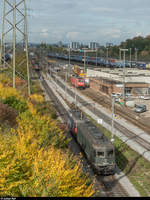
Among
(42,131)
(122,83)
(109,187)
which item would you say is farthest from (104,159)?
(122,83)

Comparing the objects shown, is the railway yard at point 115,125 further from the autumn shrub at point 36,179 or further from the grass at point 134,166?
the autumn shrub at point 36,179

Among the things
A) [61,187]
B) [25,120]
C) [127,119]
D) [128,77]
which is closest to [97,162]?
[25,120]

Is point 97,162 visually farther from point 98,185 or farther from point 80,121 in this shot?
point 80,121

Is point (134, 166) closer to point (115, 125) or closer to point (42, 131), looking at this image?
point (42, 131)

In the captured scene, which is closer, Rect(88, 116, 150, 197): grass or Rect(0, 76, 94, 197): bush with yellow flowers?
Rect(0, 76, 94, 197): bush with yellow flowers

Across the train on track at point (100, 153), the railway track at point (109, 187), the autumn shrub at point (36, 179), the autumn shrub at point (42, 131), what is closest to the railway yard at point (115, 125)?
the railway track at point (109, 187)

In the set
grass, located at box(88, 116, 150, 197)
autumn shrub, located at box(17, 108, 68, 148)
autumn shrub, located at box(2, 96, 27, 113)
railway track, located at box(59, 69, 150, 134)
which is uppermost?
autumn shrub, located at box(2, 96, 27, 113)

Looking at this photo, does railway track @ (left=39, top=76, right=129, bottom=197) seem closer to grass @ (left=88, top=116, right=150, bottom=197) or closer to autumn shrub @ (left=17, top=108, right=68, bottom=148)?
grass @ (left=88, top=116, right=150, bottom=197)

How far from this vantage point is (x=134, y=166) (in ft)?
84.2

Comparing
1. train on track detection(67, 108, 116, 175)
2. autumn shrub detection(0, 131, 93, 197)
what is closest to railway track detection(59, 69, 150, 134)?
train on track detection(67, 108, 116, 175)

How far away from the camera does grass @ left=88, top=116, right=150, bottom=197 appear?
2152cm

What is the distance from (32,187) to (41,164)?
5.70ft

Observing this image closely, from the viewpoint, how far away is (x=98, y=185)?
21031mm

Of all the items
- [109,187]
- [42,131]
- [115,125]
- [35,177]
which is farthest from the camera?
[115,125]
